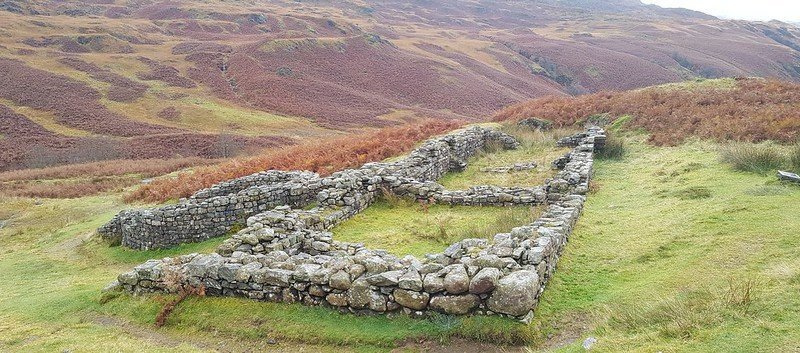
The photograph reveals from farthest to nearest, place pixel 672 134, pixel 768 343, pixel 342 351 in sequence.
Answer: pixel 672 134 → pixel 342 351 → pixel 768 343

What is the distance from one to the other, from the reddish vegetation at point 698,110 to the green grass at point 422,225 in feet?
40.8

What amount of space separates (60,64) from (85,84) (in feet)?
32.9

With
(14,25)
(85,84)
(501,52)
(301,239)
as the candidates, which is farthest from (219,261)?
(501,52)

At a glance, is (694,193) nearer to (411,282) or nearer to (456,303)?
(456,303)

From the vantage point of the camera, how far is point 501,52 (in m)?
123

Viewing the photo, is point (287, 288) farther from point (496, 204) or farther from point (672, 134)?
point (672, 134)

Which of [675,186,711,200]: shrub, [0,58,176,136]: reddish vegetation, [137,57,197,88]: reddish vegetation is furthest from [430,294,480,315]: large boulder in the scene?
[137,57,197,88]: reddish vegetation

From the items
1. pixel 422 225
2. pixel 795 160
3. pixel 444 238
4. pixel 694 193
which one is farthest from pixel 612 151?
pixel 444 238

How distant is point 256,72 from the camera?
276ft

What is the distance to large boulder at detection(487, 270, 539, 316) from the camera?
8.02 meters

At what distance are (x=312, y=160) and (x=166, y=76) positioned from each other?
65.4 metres

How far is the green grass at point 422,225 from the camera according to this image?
12930 millimetres

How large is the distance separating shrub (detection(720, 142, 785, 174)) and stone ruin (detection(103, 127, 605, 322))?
4.61 m

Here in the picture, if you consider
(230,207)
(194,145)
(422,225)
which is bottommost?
(194,145)
